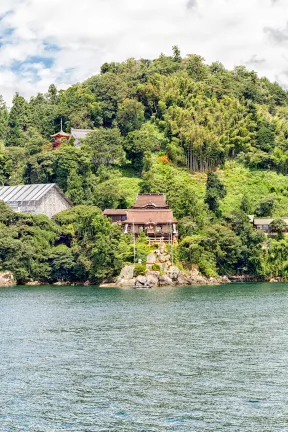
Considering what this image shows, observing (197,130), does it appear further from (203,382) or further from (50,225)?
(203,382)

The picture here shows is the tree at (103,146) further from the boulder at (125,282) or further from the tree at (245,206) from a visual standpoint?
the boulder at (125,282)

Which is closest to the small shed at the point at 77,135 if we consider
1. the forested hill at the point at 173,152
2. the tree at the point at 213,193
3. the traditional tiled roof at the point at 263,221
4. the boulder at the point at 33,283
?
the forested hill at the point at 173,152

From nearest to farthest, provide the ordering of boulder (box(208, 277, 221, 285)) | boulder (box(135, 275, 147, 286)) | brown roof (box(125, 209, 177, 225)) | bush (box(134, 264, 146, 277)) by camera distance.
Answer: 1. boulder (box(135, 275, 147, 286))
2. bush (box(134, 264, 146, 277))
3. boulder (box(208, 277, 221, 285))
4. brown roof (box(125, 209, 177, 225))

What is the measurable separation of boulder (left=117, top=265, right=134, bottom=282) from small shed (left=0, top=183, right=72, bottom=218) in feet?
50.0

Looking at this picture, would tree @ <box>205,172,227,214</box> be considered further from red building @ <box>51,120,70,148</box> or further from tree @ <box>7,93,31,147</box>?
tree @ <box>7,93,31,147</box>

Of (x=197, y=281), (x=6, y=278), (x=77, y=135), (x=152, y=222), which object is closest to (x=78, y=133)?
(x=77, y=135)

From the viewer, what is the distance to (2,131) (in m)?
102

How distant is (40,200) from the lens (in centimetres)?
7394

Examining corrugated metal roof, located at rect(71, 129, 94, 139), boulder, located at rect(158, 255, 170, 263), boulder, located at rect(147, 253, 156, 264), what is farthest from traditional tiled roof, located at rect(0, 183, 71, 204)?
corrugated metal roof, located at rect(71, 129, 94, 139)

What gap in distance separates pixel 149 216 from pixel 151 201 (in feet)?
10.7

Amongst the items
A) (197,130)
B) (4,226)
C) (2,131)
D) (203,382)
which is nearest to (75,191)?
(4,226)

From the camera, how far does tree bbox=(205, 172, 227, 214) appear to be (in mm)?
76169

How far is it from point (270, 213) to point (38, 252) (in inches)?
1065

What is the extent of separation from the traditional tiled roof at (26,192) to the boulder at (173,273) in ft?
57.8
